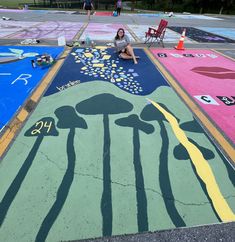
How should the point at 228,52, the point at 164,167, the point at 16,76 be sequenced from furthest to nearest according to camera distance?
the point at 228,52, the point at 16,76, the point at 164,167

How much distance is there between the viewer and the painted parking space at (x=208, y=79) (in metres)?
4.45

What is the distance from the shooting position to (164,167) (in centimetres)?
312

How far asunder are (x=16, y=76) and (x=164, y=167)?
478 centimetres

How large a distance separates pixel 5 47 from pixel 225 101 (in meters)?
7.89

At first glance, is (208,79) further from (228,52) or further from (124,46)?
(228,52)

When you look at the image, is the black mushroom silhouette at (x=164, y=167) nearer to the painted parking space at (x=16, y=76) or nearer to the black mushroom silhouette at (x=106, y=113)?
the black mushroom silhouette at (x=106, y=113)

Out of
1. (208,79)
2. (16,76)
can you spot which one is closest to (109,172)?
(16,76)

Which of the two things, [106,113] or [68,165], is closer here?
[68,165]

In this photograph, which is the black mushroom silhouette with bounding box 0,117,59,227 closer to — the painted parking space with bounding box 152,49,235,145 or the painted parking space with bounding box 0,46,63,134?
the painted parking space with bounding box 0,46,63,134

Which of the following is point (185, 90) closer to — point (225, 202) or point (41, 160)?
point (225, 202)

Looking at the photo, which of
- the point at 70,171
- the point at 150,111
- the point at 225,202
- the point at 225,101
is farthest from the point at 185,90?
the point at 70,171

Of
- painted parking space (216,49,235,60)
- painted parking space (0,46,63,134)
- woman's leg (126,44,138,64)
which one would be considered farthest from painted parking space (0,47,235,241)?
painted parking space (216,49,235,60)

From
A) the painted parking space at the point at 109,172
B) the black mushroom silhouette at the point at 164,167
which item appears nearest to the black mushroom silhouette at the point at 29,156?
the painted parking space at the point at 109,172

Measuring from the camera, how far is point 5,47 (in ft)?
26.8
